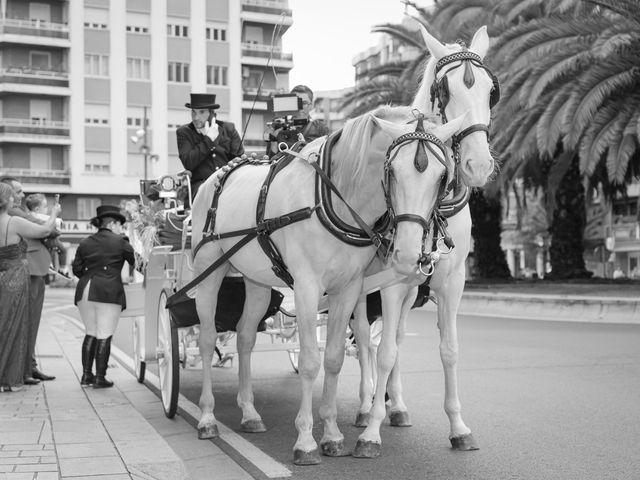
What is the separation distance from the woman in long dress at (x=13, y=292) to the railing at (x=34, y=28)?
171 ft

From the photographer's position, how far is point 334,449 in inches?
225

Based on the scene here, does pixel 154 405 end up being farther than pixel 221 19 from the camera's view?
No

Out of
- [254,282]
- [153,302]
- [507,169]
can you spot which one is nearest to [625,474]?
[254,282]

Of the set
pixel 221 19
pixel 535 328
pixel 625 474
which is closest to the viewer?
pixel 625 474

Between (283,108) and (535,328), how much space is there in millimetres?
9974

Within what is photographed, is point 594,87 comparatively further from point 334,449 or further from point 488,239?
point 334,449

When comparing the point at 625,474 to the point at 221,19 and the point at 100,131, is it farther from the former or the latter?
the point at 221,19

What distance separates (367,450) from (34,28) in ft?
187

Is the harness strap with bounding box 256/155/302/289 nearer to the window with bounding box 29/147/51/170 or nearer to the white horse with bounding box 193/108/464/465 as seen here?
the white horse with bounding box 193/108/464/465

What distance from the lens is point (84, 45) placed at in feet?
194

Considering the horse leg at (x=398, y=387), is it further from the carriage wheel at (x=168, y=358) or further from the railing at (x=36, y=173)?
the railing at (x=36, y=173)

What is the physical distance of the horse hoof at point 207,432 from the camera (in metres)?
6.49

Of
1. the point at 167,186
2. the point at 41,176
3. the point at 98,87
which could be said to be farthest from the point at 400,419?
the point at 98,87

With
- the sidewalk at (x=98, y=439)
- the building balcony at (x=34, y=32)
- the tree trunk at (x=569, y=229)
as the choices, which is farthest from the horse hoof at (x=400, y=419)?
the building balcony at (x=34, y=32)
